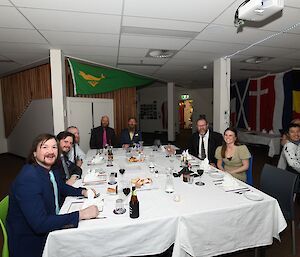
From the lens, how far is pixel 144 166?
3014 mm

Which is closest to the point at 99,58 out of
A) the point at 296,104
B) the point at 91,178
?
the point at 91,178

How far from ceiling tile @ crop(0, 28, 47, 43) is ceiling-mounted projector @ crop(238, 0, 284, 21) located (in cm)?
299

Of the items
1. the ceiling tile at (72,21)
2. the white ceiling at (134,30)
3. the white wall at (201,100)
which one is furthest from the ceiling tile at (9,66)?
the white wall at (201,100)

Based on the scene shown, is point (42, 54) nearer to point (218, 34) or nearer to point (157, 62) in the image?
point (157, 62)

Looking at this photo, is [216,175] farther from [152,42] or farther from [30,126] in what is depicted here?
[30,126]

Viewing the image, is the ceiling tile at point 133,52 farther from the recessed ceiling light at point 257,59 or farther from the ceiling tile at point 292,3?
the recessed ceiling light at point 257,59

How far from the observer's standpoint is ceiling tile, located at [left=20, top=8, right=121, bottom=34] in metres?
2.68

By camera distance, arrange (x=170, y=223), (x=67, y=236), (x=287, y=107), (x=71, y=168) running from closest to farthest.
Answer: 1. (x=67, y=236)
2. (x=170, y=223)
3. (x=71, y=168)
4. (x=287, y=107)

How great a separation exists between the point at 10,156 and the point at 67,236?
7.65 meters

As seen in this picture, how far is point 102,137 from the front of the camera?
501 cm

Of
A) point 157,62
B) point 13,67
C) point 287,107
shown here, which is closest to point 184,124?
point 287,107

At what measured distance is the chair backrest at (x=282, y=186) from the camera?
7.06 ft

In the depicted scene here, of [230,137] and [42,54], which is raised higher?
[42,54]

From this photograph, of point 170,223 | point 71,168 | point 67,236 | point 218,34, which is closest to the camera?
point 67,236
